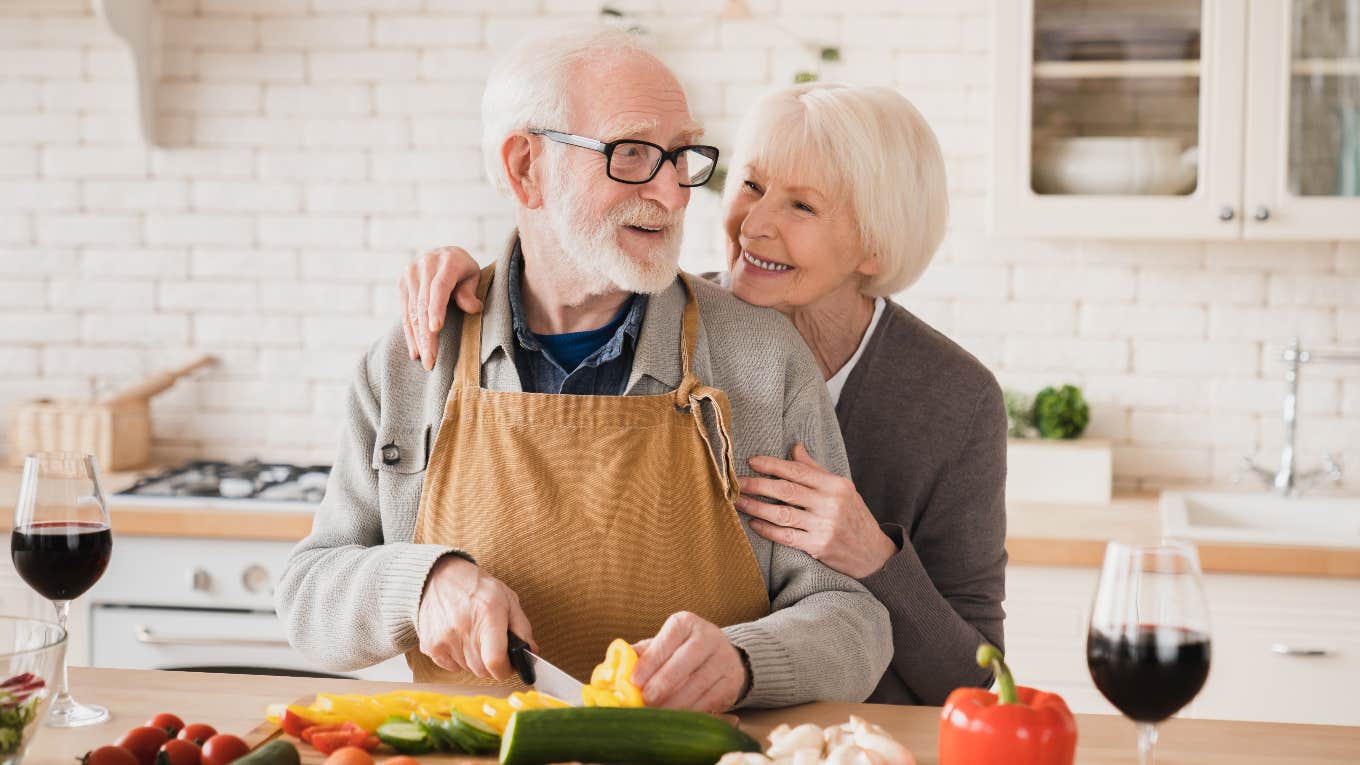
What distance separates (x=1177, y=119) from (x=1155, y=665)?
2.33 meters

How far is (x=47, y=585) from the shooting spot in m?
1.47

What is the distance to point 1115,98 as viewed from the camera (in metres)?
3.19

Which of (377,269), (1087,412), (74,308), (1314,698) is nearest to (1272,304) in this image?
(1087,412)

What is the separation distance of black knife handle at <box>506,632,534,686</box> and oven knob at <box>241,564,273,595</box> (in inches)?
67.2

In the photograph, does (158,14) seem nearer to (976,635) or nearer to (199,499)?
(199,499)

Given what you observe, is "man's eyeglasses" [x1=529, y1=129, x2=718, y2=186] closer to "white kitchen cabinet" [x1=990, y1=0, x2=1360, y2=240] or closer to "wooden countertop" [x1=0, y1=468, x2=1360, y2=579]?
"wooden countertop" [x1=0, y1=468, x2=1360, y2=579]

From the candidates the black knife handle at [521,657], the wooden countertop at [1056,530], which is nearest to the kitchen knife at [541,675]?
the black knife handle at [521,657]

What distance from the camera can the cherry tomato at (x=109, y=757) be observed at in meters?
1.17

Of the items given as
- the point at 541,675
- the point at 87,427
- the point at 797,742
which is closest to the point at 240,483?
the point at 87,427

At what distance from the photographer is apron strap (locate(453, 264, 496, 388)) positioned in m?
1.72

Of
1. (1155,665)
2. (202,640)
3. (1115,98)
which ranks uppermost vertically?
(1115,98)

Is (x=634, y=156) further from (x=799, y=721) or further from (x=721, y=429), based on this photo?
(x=799, y=721)

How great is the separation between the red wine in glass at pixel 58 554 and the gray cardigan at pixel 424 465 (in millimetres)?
284

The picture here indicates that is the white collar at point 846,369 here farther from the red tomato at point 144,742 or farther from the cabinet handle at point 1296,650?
the cabinet handle at point 1296,650
